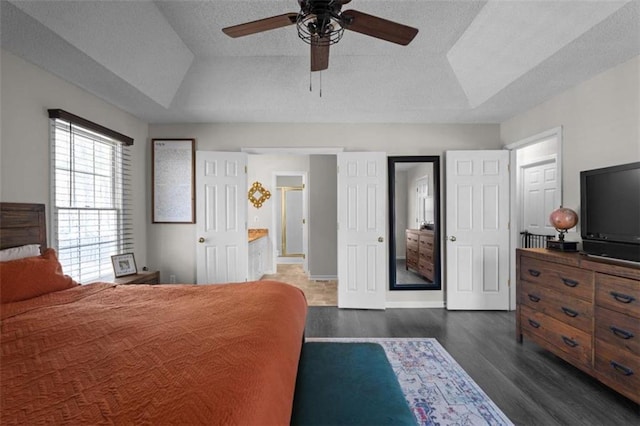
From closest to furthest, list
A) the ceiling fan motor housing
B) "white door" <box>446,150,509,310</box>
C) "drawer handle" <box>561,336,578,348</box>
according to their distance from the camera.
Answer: the ceiling fan motor housing, "drawer handle" <box>561,336,578,348</box>, "white door" <box>446,150,509,310</box>

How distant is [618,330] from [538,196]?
3311 millimetres

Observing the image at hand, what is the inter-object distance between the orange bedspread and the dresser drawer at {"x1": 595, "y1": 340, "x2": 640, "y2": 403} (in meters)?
2.15

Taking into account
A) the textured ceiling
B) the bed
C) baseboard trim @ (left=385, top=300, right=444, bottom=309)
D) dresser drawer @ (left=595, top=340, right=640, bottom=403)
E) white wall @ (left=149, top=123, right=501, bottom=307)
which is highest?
the textured ceiling

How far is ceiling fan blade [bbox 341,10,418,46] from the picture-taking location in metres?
1.75

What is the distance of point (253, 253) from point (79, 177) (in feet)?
9.08

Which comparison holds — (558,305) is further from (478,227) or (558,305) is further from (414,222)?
(414,222)

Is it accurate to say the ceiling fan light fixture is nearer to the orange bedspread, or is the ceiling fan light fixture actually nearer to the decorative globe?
the orange bedspread

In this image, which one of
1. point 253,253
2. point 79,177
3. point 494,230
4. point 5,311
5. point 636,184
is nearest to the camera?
point 5,311

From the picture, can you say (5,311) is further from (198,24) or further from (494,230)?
(494,230)

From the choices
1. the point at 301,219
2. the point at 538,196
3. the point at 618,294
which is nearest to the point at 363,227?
the point at 618,294

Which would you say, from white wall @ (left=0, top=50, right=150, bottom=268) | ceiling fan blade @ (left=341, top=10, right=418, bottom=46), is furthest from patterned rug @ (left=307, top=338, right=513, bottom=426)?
white wall @ (left=0, top=50, right=150, bottom=268)

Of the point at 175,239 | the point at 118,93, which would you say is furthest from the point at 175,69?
the point at 175,239

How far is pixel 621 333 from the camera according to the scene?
1954mm

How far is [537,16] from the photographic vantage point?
222 cm
